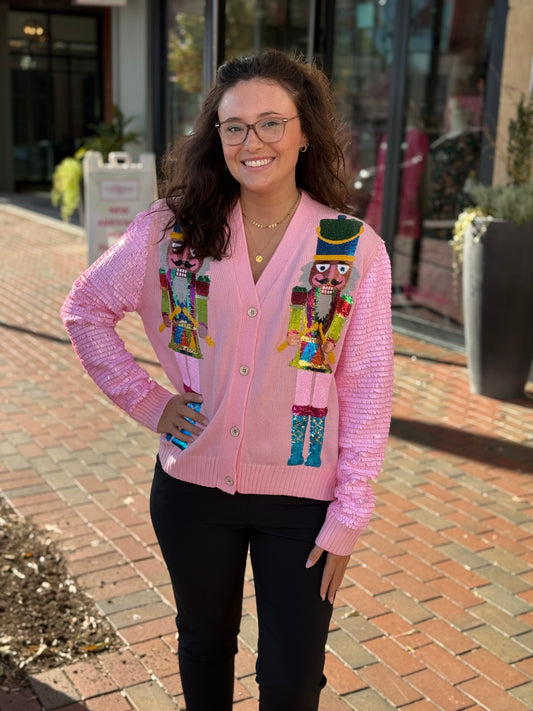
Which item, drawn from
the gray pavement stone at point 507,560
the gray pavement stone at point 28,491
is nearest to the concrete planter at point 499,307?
the gray pavement stone at point 507,560

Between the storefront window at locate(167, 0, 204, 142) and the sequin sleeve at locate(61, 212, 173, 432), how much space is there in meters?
9.64

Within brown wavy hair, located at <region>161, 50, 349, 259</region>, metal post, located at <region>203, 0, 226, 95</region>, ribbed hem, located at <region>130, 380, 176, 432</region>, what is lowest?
ribbed hem, located at <region>130, 380, 176, 432</region>

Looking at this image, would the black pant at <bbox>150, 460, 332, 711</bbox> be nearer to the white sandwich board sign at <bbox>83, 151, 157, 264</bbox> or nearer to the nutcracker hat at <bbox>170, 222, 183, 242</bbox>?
the nutcracker hat at <bbox>170, 222, 183, 242</bbox>

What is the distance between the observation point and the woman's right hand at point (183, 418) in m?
2.17

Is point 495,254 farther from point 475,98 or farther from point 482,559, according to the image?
point 482,559

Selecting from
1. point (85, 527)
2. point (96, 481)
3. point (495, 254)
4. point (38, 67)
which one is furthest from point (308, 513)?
point (38, 67)

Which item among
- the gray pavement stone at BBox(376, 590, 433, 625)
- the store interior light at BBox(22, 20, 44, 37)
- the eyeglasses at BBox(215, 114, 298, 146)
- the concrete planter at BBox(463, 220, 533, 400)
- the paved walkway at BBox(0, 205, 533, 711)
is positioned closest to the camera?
the eyeglasses at BBox(215, 114, 298, 146)

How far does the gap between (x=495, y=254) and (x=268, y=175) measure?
4155 mm

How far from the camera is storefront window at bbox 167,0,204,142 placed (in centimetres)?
1154

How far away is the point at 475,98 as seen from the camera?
24.2ft

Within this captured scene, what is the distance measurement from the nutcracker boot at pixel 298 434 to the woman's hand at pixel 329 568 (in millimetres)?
214

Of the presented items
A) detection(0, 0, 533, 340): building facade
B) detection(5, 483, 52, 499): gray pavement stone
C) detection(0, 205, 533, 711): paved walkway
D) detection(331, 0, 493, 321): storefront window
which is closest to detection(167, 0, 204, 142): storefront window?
detection(0, 0, 533, 340): building facade

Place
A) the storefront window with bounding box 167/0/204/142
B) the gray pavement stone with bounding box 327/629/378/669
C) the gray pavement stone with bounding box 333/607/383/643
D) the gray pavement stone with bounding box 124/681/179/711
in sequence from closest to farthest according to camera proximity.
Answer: the gray pavement stone with bounding box 124/681/179/711 → the gray pavement stone with bounding box 327/629/378/669 → the gray pavement stone with bounding box 333/607/383/643 → the storefront window with bounding box 167/0/204/142

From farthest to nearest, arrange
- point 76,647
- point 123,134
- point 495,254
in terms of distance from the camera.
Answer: point 123,134 < point 495,254 < point 76,647
